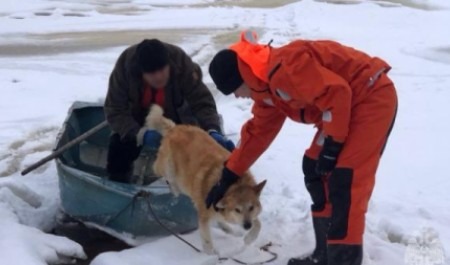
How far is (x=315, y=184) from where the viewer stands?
4.20m

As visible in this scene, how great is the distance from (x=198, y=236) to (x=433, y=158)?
3115mm

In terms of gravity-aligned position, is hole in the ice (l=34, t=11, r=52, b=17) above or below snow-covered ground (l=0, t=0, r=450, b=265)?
below

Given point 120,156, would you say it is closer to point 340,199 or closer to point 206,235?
point 206,235

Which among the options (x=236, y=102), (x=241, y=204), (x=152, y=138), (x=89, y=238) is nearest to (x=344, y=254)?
(x=241, y=204)

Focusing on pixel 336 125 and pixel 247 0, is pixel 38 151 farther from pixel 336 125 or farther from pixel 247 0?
pixel 247 0

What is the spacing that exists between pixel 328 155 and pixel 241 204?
3.32 feet

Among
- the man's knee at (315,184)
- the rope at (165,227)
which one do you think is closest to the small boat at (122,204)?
the rope at (165,227)

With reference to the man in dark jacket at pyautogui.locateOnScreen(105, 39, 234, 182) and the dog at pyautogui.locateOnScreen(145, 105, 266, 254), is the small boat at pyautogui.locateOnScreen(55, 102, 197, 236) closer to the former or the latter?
the dog at pyautogui.locateOnScreen(145, 105, 266, 254)

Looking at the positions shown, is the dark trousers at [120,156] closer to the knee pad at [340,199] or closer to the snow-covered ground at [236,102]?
the snow-covered ground at [236,102]

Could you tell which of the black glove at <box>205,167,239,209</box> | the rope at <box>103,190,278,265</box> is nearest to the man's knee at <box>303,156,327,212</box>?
the black glove at <box>205,167,239,209</box>

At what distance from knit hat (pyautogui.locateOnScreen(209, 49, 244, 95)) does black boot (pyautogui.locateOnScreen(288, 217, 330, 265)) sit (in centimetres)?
120

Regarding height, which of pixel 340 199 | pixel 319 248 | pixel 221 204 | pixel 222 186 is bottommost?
pixel 319 248

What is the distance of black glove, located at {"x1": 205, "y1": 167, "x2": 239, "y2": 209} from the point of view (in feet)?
14.7

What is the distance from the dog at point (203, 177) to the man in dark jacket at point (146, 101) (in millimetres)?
234
